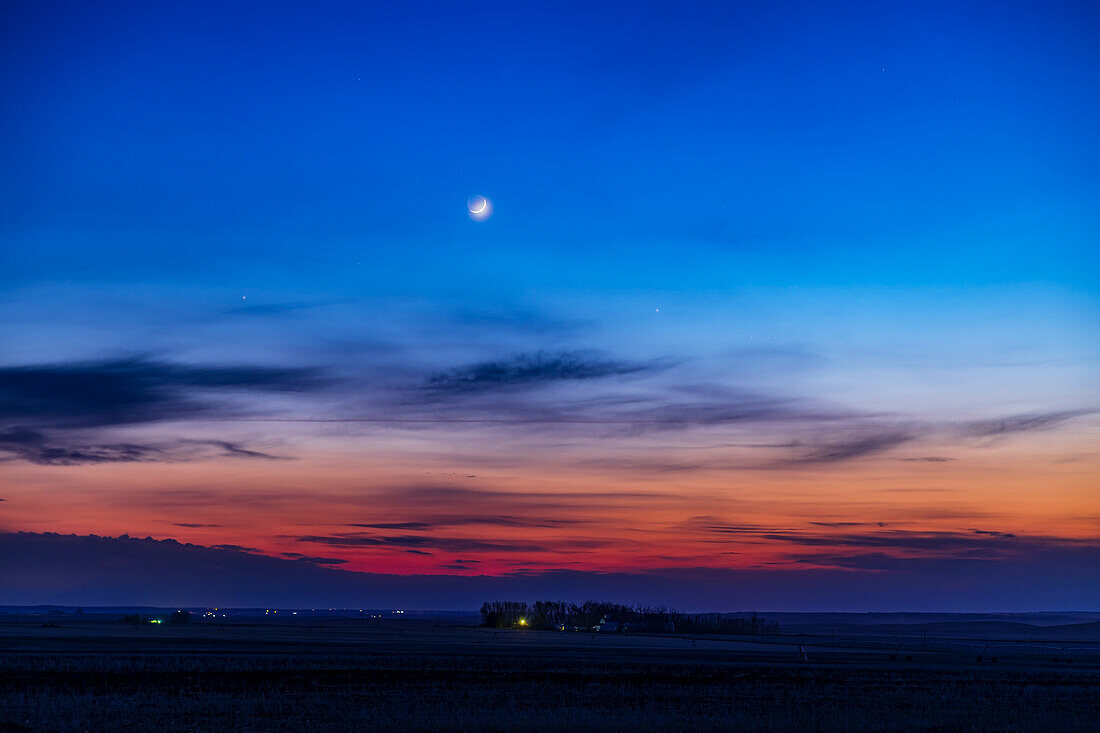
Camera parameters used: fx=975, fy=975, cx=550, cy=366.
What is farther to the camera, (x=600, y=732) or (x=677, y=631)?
(x=677, y=631)

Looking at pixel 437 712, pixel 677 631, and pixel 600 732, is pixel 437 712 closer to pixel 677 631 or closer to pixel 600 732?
pixel 600 732

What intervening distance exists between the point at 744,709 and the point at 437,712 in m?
12.2

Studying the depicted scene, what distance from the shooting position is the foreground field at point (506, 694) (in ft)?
106

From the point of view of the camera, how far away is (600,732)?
2964cm

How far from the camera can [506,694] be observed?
4200 centimetres

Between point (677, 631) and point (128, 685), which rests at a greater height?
point (128, 685)

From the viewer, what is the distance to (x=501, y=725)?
101ft

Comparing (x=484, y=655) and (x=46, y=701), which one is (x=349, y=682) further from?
(x=484, y=655)

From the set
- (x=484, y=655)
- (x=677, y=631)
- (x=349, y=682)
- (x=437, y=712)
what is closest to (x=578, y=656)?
(x=484, y=655)

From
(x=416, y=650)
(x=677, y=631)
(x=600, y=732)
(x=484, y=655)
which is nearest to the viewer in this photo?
(x=600, y=732)

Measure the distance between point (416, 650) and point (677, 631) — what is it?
→ 11439 centimetres

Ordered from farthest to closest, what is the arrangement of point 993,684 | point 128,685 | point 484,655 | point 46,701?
point 484,655
point 993,684
point 128,685
point 46,701

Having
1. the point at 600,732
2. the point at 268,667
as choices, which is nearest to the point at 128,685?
the point at 268,667

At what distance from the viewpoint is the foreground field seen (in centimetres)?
3223
